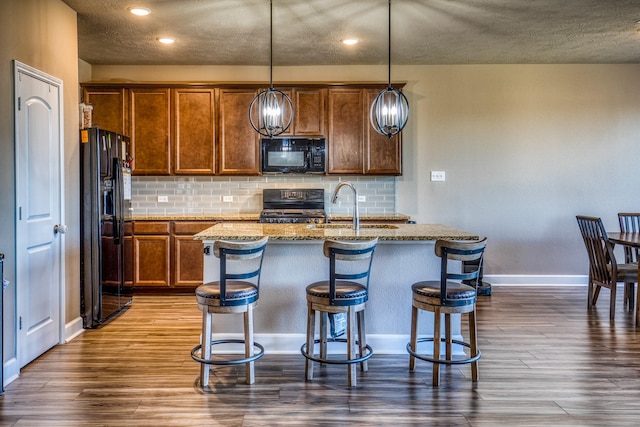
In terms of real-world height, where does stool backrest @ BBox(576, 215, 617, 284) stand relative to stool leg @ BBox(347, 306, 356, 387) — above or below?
above

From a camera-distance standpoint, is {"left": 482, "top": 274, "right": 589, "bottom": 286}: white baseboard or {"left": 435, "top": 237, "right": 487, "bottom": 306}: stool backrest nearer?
{"left": 435, "top": 237, "right": 487, "bottom": 306}: stool backrest

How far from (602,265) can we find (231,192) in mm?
4002

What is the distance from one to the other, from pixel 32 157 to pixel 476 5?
3.52 metres

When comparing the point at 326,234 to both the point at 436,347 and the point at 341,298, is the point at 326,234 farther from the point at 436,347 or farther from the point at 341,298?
the point at 436,347

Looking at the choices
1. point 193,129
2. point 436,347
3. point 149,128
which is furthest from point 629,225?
point 149,128

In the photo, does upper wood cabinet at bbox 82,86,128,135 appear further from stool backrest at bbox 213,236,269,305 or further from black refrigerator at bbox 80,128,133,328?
stool backrest at bbox 213,236,269,305

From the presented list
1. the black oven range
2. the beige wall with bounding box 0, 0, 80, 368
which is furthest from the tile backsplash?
the beige wall with bounding box 0, 0, 80, 368

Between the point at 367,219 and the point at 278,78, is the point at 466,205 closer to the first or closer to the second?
the point at 367,219

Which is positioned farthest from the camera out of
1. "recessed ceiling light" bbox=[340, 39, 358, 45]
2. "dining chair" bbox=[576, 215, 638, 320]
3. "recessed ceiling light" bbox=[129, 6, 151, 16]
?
"recessed ceiling light" bbox=[340, 39, 358, 45]

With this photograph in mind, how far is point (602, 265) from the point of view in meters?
4.50

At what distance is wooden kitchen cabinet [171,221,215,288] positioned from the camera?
5363 mm

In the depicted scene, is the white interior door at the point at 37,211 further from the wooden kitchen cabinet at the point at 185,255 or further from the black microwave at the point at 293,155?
the black microwave at the point at 293,155

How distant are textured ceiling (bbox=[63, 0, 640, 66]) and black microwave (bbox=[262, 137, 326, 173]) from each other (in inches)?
37.4

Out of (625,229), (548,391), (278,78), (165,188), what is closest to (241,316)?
(548,391)
